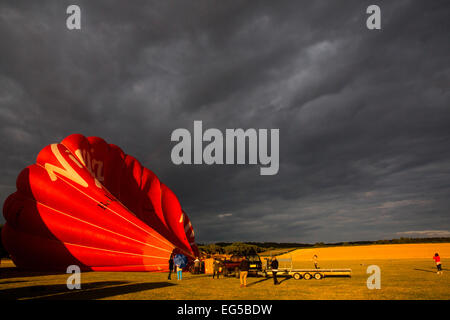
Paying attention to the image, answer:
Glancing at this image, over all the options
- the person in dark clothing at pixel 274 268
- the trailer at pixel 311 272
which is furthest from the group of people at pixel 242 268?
the trailer at pixel 311 272

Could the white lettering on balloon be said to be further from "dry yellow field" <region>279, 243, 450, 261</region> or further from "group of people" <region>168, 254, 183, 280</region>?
"dry yellow field" <region>279, 243, 450, 261</region>

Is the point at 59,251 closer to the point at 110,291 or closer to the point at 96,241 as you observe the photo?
the point at 96,241

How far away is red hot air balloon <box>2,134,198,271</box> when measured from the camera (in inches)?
859

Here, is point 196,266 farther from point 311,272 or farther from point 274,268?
point 311,272

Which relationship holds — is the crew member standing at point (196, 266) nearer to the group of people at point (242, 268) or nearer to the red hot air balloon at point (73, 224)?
the group of people at point (242, 268)

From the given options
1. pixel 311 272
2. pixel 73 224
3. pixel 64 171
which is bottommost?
pixel 311 272

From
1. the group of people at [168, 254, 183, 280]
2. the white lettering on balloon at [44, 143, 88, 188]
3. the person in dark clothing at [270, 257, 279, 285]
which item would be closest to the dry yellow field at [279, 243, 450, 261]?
the person in dark clothing at [270, 257, 279, 285]

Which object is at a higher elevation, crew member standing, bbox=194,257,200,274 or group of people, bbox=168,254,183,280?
group of people, bbox=168,254,183,280

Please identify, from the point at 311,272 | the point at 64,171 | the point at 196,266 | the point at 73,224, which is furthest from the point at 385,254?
the point at 64,171

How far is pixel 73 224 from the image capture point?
2180 cm

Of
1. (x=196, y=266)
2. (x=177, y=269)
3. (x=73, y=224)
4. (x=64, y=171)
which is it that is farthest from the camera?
(x=196, y=266)

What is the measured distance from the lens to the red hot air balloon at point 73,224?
21.8 m

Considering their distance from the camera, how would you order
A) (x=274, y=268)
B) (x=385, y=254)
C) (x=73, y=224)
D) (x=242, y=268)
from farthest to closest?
(x=385, y=254)
(x=73, y=224)
(x=274, y=268)
(x=242, y=268)
